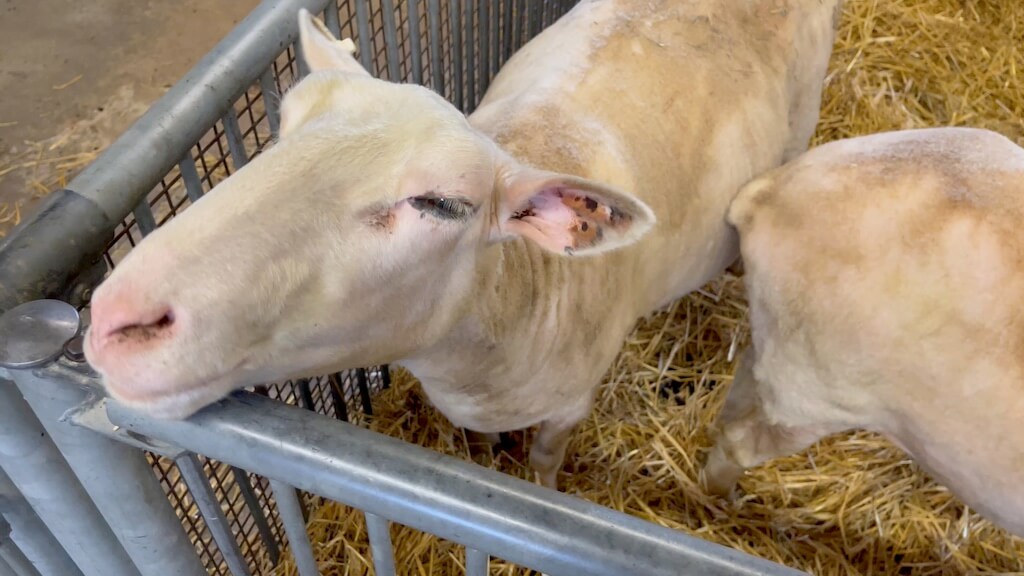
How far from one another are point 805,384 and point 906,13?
270 centimetres

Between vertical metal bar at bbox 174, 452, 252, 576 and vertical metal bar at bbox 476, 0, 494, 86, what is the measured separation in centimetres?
192

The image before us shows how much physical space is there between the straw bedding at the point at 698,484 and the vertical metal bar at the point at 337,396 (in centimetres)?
18

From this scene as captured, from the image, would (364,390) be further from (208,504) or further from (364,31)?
(208,504)

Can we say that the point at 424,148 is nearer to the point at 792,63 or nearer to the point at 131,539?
the point at 131,539

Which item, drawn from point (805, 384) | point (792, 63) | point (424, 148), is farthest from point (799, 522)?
point (424, 148)

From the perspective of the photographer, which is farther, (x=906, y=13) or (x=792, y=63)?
(x=906, y=13)

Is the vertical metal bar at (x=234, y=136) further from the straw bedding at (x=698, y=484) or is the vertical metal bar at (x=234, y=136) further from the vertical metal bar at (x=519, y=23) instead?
the vertical metal bar at (x=519, y=23)

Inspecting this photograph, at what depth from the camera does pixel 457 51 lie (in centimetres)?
251

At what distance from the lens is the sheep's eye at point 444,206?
109 centimetres

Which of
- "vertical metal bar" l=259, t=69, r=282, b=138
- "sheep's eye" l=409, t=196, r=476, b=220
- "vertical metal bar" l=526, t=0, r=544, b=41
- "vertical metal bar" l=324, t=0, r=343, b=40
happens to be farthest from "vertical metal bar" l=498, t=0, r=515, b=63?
"sheep's eye" l=409, t=196, r=476, b=220

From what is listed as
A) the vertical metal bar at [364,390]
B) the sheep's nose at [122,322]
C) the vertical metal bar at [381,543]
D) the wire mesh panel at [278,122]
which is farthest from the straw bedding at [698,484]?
the sheep's nose at [122,322]

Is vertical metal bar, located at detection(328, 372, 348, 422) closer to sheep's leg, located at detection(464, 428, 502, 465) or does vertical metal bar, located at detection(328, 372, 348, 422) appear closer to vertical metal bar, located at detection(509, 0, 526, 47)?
sheep's leg, located at detection(464, 428, 502, 465)

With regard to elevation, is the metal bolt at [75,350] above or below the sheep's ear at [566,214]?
above

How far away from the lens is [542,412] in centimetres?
186
